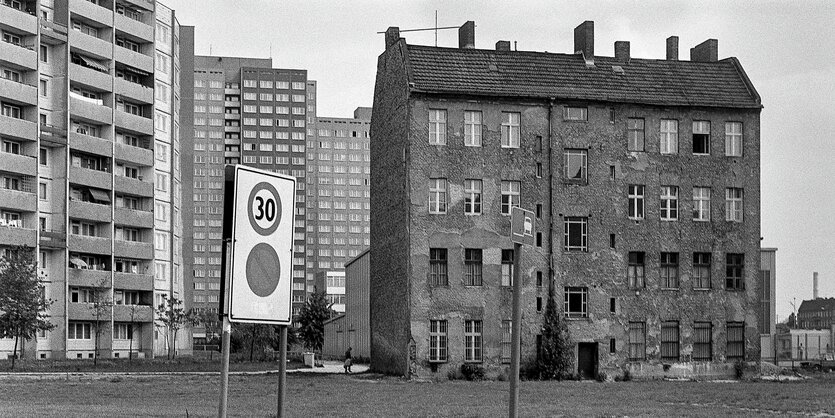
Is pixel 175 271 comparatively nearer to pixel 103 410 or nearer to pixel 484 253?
pixel 484 253

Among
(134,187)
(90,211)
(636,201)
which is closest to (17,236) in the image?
(90,211)

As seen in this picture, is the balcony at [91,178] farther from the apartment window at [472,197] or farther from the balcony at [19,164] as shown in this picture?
the apartment window at [472,197]

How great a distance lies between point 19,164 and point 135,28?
21520mm

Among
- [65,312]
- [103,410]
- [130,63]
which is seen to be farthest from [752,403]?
[130,63]

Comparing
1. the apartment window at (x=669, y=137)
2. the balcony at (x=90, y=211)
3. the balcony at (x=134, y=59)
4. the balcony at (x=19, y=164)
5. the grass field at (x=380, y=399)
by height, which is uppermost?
the balcony at (x=134, y=59)

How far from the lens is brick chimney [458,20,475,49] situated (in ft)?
227

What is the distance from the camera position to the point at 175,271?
123812mm

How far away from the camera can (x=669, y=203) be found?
218 ft

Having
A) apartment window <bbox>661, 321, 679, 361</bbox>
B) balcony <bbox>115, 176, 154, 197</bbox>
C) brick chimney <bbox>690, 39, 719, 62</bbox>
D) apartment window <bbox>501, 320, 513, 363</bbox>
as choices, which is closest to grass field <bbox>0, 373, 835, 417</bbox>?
apartment window <bbox>501, 320, 513, 363</bbox>

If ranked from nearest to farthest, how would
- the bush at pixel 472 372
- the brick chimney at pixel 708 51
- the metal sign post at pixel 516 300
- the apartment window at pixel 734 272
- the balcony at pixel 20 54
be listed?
1. the metal sign post at pixel 516 300
2. the bush at pixel 472 372
3. the apartment window at pixel 734 272
4. the brick chimney at pixel 708 51
5. the balcony at pixel 20 54

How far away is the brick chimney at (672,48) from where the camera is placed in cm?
7312

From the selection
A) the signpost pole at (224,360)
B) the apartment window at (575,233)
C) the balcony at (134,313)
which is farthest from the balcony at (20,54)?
the signpost pole at (224,360)

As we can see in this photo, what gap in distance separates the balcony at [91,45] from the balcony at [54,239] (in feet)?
55.7

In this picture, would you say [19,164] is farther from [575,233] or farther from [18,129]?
[575,233]
